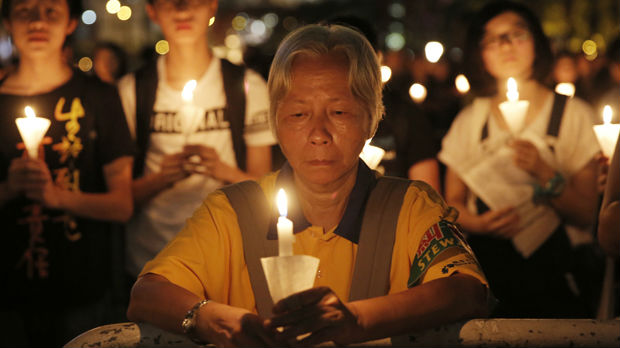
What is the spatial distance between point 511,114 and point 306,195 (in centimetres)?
181

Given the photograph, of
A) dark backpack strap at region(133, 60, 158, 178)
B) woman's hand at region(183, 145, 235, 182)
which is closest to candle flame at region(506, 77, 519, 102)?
woman's hand at region(183, 145, 235, 182)

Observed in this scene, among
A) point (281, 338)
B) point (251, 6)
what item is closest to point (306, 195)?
point (281, 338)

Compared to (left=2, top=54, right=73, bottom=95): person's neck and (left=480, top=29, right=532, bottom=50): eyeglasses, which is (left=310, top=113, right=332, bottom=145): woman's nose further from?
(left=480, top=29, right=532, bottom=50): eyeglasses

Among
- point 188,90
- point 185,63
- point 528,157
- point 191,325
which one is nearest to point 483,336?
point 191,325

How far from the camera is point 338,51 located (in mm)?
2623

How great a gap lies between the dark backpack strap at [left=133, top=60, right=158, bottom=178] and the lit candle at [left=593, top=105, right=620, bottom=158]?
7.74ft

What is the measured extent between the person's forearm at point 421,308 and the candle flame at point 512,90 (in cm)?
199

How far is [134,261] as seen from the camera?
4219 mm

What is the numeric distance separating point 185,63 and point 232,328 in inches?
99.8

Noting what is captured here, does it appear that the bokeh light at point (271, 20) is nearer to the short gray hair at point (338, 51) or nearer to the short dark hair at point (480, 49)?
the short dark hair at point (480, 49)

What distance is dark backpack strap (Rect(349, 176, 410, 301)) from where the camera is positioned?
245cm

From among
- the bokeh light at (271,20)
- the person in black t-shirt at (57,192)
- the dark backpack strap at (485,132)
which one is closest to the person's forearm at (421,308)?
the person in black t-shirt at (57,192)

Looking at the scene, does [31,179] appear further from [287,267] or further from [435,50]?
[435,50]

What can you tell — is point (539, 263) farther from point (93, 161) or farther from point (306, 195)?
point (93, 161)
